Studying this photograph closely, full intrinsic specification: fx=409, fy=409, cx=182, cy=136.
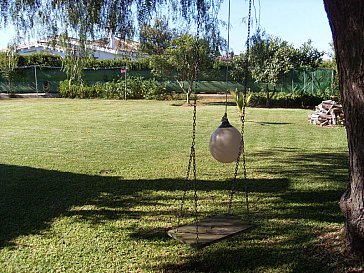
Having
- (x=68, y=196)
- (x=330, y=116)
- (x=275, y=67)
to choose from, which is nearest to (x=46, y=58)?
(x=68, y=196)

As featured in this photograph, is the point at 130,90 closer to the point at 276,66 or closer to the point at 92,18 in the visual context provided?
the point at 276,66

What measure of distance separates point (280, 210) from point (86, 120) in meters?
9.39

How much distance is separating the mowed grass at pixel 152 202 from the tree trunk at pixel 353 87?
0.93ft

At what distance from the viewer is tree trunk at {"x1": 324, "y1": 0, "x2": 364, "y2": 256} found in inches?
97.5

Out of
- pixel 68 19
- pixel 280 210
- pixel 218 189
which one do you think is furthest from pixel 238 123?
pixel 68 19

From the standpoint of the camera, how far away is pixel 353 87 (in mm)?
2559

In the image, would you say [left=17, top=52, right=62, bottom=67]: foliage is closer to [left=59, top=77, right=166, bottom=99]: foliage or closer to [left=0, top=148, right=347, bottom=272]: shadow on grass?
[left=0, top=148, right=347, bottom=272]: shadow on grass

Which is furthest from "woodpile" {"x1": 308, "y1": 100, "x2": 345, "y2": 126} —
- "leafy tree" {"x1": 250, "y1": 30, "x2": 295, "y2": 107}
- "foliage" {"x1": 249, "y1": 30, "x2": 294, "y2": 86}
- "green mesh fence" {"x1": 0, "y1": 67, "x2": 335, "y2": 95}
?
"foliage" {"x1": 249, "y1": 30, "x2": 294, "y2": 86}

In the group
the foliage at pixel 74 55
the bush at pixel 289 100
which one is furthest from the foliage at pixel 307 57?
the foliage at pixel 74 55

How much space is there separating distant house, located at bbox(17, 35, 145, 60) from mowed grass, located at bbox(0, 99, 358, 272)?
1.39 m

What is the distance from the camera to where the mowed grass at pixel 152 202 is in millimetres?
2918

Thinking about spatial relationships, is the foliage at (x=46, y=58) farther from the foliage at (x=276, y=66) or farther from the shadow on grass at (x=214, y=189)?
the foliage at (x=276, y=66)

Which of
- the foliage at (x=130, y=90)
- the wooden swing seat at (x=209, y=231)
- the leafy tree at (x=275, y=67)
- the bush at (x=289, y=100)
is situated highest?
the leafy tree at (x=275, y=67)

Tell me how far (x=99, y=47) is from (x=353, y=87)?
2126mm
